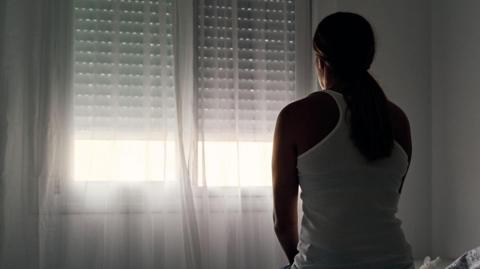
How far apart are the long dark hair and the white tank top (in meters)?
0.02

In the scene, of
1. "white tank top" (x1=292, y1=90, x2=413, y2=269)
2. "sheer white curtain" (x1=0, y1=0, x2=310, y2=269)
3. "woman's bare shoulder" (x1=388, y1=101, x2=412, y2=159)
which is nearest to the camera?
"white tank top" (x1=292, y1=90, x2=413, y2=269)

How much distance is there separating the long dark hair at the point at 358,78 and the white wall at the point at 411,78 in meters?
1.22

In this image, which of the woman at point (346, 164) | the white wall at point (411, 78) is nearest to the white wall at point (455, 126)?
the white wall at point (411, 78)

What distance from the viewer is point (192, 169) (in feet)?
6.00

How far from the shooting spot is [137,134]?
71.8 inches

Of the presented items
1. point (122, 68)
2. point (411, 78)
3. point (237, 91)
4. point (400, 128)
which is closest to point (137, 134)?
point (122, 68)

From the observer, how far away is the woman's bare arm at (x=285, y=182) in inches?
35.9

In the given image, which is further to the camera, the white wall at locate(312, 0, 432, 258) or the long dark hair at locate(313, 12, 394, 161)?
the white wall at locate(312, 0, 432, 258)

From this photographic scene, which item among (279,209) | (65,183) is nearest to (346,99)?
(279,209)

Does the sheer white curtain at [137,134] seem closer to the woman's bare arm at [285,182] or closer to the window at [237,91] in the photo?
the window at [237,91]

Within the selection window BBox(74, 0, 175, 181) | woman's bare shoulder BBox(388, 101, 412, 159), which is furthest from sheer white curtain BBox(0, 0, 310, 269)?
woman's bare shoulder BBox(388, 101, 412, 159)

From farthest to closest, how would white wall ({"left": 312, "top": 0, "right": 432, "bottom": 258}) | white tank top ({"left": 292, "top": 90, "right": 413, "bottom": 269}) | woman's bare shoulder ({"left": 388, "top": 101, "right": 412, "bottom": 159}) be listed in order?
1. white wall ({"left": 312, "top": 0, "right": 432, "bottom": 258})
2. woman's bare shoulder ({"left": 388, "top": 101, "right": 412, "bottom": 159})
3. white tank top ({"left": 292, "top": 90, "right": 413, "bottom": 269})

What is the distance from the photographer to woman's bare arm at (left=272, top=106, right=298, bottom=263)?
0.91m

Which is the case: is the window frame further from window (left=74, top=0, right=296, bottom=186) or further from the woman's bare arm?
the woman's bare arm
